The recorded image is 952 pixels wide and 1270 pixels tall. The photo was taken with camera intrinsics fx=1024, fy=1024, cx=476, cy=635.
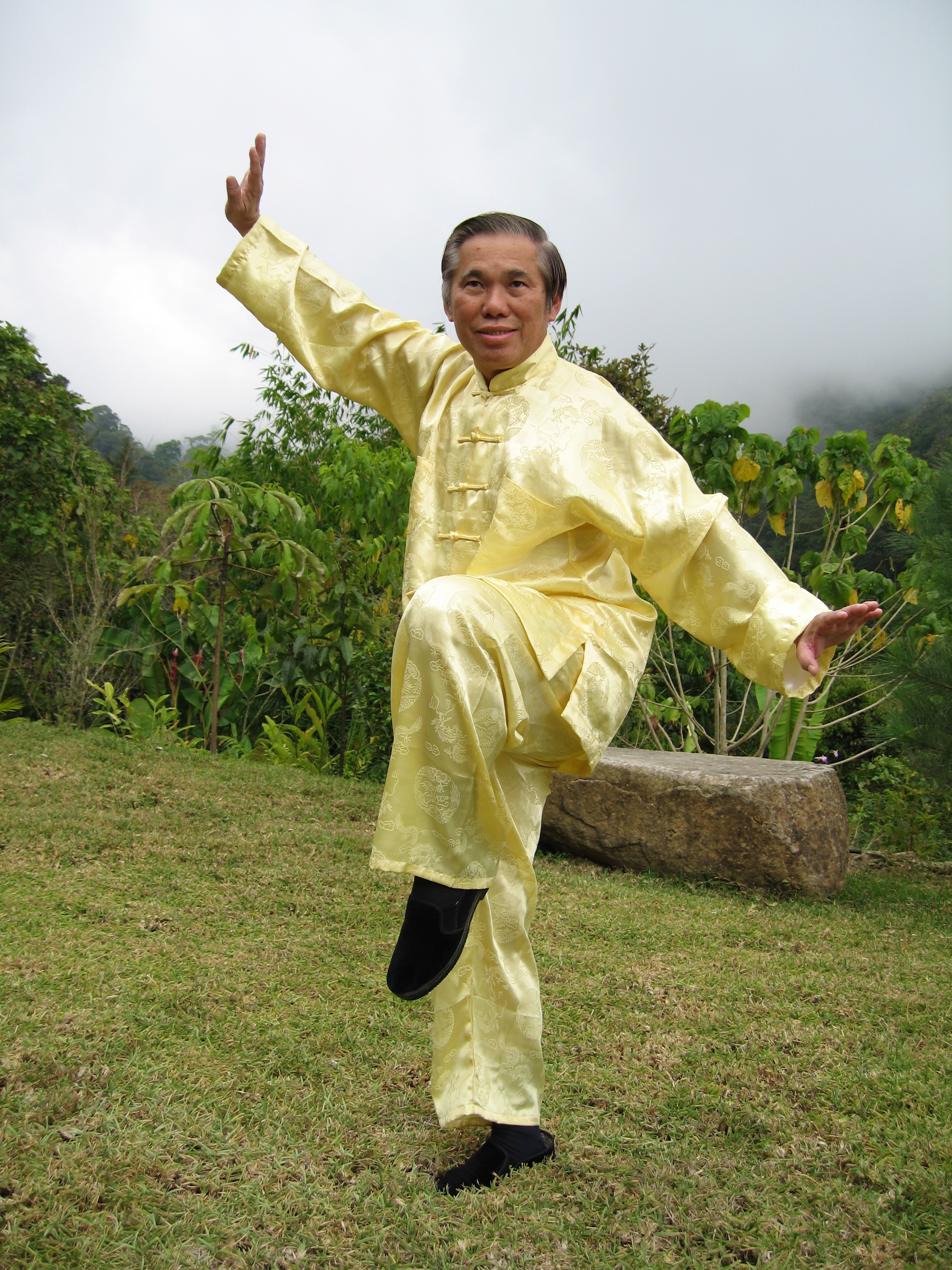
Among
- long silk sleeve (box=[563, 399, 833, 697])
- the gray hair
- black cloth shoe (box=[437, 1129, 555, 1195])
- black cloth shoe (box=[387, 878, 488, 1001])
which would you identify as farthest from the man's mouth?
black cloth shoe (box=[437, 1129, 555, 1195])

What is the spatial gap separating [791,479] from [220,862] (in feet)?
11.5

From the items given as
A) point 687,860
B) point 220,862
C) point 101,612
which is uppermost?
point 101,612

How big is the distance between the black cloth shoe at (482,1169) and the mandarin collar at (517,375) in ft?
4.75

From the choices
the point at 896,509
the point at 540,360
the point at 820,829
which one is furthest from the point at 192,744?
the point at 540,360

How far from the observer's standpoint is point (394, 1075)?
2.34 meters

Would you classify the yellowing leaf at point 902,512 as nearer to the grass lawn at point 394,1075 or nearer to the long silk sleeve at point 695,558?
the grass lawn at point 394,1075

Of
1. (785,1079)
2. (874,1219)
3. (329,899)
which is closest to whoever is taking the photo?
(874,1219)

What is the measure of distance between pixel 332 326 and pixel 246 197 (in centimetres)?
36

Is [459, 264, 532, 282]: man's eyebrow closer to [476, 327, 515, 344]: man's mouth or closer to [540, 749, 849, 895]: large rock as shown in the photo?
[476, 327, 515, 344]: man's mouth

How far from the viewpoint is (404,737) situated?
65.5 inches

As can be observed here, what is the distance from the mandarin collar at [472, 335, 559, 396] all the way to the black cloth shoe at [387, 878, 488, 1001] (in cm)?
98

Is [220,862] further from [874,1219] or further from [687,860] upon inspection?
[874,1219]

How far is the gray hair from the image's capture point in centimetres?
198

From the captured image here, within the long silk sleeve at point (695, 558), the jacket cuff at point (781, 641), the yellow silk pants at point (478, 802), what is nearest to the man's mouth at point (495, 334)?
the long silk sleeve at point (695, 558)
